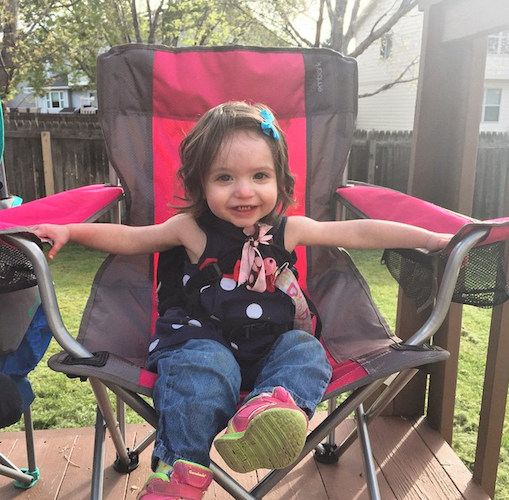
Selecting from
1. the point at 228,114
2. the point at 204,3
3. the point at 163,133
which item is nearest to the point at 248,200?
the point at 228,114

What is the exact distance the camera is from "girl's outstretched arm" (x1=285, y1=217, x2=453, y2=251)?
132cm

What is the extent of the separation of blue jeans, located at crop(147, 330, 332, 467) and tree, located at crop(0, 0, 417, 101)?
5541mm

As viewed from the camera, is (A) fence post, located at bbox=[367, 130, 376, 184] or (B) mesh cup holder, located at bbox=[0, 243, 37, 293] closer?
(B) mesh cup holder, located at bbox=[0, 243, 37, 293]

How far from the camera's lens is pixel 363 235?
1.46 metres

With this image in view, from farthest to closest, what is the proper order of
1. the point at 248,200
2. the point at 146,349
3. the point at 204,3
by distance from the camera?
1. the point at 204,3
2. the point at 146,349
3. the point at 248,200

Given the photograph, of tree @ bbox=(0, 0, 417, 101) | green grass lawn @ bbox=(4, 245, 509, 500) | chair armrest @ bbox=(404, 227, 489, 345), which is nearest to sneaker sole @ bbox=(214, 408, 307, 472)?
chair armrest @ bbox=(404, 227, 489, 345)

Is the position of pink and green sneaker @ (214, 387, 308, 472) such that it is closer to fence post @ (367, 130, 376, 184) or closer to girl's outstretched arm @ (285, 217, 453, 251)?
girl's outstretched arm @ (285, 217, 453, 251)

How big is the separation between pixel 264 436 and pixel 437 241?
0.60 metres

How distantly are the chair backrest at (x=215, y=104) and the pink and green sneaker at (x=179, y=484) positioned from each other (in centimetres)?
76

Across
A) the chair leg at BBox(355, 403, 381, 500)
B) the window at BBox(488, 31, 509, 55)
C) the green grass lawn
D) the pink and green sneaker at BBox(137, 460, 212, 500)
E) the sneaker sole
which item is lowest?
the green grass lawn

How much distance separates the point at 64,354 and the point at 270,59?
4.02ft

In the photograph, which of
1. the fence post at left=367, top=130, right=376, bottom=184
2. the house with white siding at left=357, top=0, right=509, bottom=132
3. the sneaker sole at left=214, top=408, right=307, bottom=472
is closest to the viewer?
the sneaker sole at left=214, top=408, right=307, bottom=472

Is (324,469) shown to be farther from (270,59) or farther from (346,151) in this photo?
(270,59)

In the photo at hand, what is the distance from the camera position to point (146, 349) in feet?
4.83
